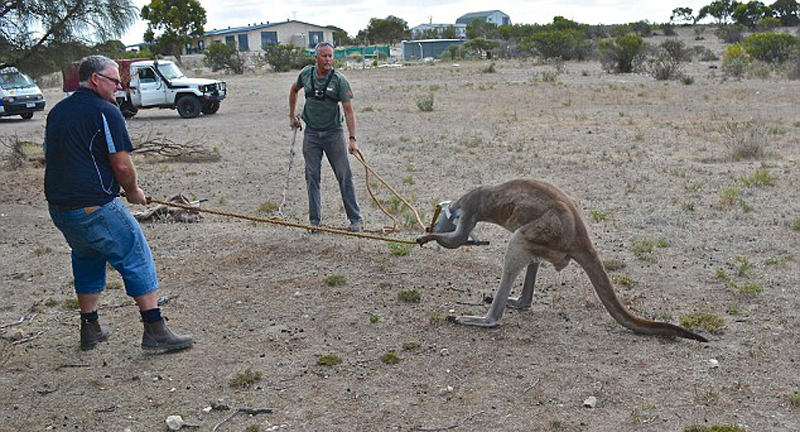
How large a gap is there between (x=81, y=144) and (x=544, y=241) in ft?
10.8

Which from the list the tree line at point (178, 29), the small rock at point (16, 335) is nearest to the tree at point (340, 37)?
the tree line at point (178, 29)

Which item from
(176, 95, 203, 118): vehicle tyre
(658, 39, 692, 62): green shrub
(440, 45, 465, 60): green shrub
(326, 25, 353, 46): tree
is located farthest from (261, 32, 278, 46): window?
(176, 95, 203, 118): vehicle tyre

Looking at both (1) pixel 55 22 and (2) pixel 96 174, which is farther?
(1) pixel 55 22

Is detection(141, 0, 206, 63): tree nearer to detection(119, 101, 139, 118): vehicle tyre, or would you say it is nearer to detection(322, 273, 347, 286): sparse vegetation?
detection(119, 101, 139, 118): vehicle tyre

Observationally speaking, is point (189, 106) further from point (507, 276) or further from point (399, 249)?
point (507, 276)

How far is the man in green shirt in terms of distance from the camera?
8328 mm

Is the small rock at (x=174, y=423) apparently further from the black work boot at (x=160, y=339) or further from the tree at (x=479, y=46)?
the tree at (x=479, y=46)

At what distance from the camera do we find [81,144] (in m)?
5.16

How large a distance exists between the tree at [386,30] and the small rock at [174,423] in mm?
87029

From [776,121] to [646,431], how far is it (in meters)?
15.2

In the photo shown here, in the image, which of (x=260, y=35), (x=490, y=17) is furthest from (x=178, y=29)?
(x=490, y=17)

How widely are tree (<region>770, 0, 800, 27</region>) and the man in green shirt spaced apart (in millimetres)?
83085

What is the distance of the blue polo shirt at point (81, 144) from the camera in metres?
5.15

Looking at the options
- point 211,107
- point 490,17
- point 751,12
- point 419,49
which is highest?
point 490,17
